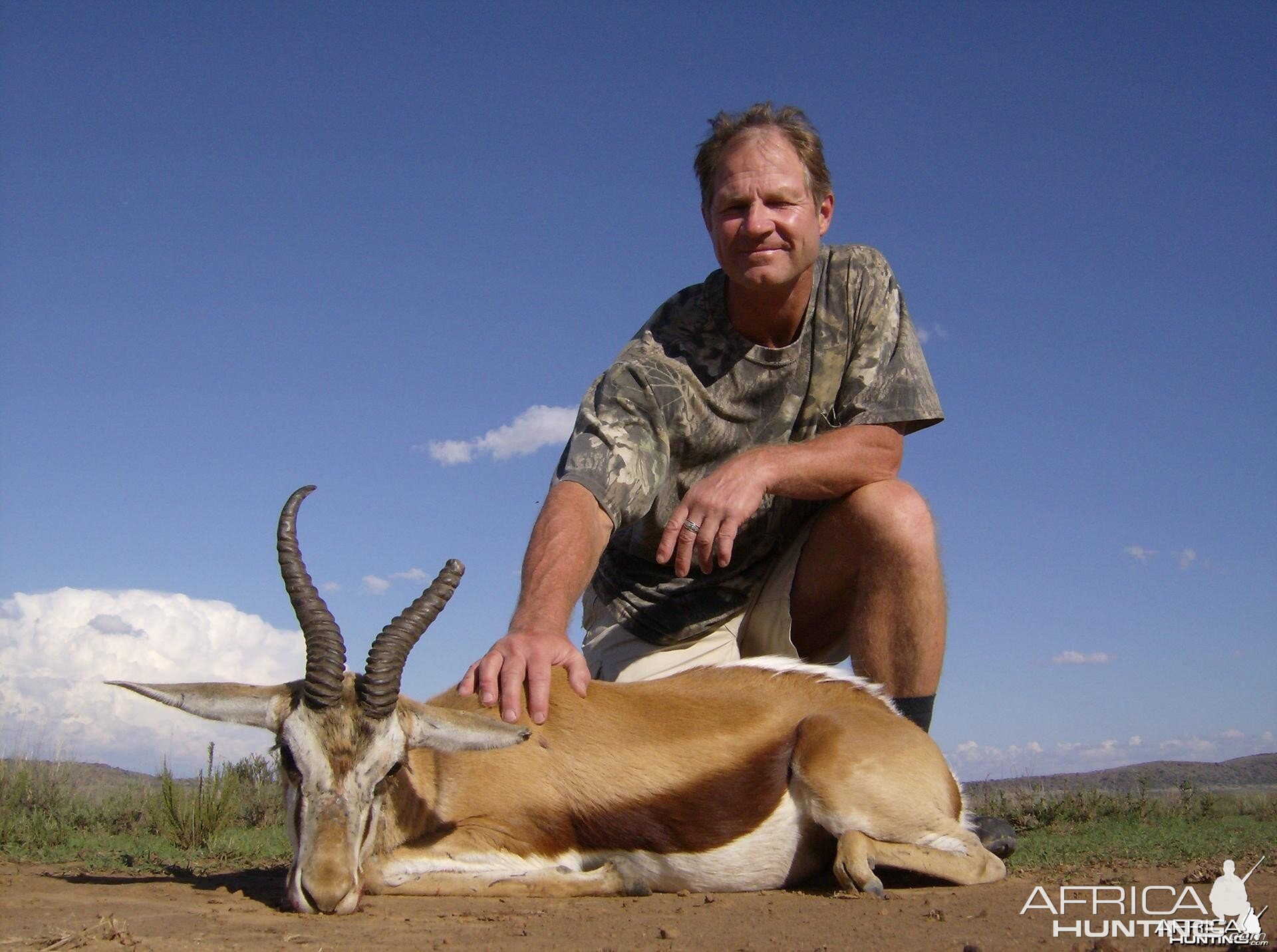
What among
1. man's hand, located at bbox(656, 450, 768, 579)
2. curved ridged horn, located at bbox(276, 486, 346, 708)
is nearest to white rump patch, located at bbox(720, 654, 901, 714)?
man's hand, located at bbox(656, 450, 768, 579)

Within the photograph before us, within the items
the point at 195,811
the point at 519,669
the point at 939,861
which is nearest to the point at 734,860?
the point at 939,861

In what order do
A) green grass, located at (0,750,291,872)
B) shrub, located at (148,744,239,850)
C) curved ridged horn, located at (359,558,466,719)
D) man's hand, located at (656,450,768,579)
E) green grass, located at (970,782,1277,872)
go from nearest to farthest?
1. curved ridged horn, located at (359,558,466,719)
2. man's hand, located at (656,450,768,579)
3. green grass, located at (970,782,1277,872)
4. green grass, located at (0,750,291,872)
5. shrub, located at (148,744,239,850)

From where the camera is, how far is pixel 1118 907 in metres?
3.90

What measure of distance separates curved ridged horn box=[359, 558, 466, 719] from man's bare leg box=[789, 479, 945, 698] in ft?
7.35

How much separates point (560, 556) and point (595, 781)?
96 cm

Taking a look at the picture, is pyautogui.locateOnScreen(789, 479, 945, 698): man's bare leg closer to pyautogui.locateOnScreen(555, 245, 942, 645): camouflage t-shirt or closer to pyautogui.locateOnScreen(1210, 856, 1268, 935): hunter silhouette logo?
pyautogui.locateOnScreen(555, 245, 942, 645): camouflage t-shirt

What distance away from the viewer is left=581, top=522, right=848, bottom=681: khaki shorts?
20.5 feet

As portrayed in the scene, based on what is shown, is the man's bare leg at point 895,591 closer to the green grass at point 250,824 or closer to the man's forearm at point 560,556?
the green grass at point 250,824

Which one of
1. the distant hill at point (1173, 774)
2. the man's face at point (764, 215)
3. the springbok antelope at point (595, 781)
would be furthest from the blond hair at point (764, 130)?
the distant hill at point (1173, 774)

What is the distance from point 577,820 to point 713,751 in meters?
0.63

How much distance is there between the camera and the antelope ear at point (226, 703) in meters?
4.16

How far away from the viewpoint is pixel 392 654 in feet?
13.8

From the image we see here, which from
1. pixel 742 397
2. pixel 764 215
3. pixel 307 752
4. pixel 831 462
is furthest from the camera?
pixel 742 397

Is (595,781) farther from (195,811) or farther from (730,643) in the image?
(195,811)
